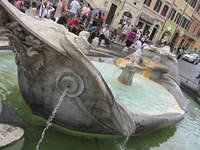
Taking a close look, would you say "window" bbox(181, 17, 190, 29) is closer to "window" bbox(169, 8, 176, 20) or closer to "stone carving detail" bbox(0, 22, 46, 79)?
"window" bbox(169, 8, 176, 20)

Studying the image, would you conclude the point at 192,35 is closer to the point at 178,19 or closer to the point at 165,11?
the point at 178,19

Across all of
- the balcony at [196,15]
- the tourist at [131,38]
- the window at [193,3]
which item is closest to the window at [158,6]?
the window at [193,3]

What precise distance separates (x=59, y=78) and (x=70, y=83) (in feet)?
0.51

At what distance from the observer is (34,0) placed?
14.8 metres

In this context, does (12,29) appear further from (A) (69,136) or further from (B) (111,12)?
(B) (111,12)

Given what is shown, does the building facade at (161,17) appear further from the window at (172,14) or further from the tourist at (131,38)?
the tourist at (131,38)

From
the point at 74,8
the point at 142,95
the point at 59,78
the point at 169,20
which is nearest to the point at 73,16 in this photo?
the point at 74,8

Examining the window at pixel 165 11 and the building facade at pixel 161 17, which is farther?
the window at pixel 165 11

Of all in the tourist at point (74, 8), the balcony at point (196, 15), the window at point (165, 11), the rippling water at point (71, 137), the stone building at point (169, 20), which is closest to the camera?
the rippling water at point (71, 137)

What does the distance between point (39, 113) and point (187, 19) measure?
44774mm

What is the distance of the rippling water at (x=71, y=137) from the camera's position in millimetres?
4430

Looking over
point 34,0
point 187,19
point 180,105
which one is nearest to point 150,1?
point 187,19

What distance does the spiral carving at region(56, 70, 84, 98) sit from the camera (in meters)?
3.95

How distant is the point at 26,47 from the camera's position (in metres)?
3.83
